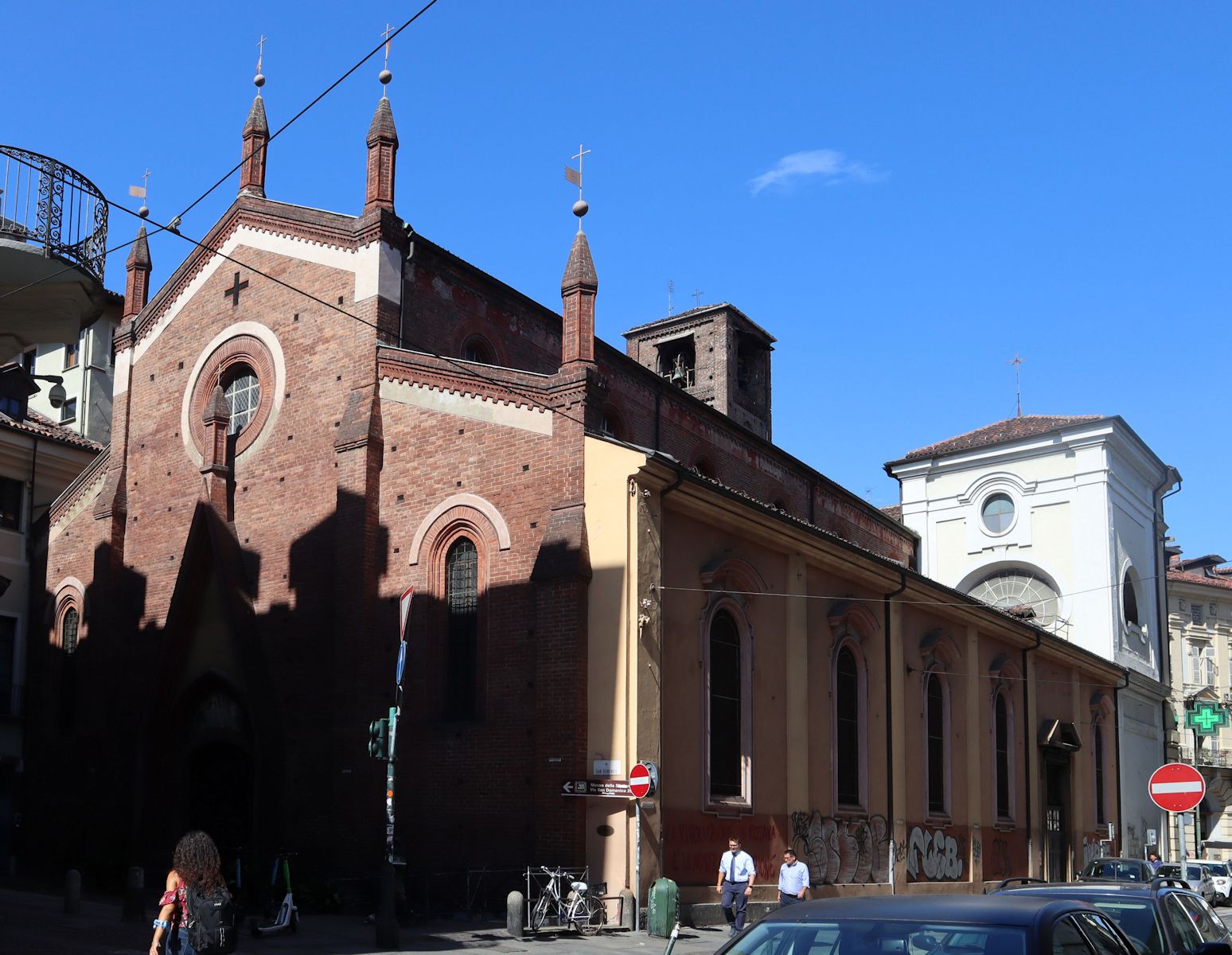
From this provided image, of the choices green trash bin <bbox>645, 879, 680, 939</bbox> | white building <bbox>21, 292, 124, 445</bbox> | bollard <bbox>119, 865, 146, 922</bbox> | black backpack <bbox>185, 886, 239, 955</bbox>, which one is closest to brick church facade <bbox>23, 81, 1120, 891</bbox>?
green trash bin <bbox>645, 879, 680, 939</bbox>

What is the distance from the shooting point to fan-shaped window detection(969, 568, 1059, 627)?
138 ft

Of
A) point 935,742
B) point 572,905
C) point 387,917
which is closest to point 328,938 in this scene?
point 387,917

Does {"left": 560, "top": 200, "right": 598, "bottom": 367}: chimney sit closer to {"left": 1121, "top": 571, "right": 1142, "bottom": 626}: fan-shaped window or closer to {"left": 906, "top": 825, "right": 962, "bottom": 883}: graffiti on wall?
{"left": 906, "top": 825, "right": 962, "bottom": 883}: graffiti on wall

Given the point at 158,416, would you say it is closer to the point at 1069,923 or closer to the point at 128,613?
the point at 128,613

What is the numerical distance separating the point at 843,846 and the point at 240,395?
14085 mm

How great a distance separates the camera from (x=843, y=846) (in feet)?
80.4

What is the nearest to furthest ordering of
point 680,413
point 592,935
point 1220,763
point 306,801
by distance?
point 592,935 < point 306,801 < point 680,413 < point 1220,763

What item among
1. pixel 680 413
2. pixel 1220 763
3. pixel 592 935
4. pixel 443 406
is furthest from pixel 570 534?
pixel 1220 763

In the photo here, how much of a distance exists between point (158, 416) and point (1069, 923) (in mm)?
23661

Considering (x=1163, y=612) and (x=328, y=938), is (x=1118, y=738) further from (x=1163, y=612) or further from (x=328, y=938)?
(x=328, y=938)

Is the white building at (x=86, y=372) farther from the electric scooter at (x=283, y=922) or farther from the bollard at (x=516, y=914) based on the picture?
the bollard at (x=516, y=914)

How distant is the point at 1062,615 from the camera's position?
4153cm

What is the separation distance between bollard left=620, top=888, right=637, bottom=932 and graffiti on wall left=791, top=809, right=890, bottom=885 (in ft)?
17.1

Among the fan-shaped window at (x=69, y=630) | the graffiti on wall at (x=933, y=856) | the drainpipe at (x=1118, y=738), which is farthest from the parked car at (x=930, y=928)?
the drainpipe at (x=1118, y=738)
